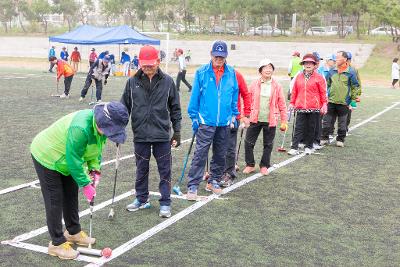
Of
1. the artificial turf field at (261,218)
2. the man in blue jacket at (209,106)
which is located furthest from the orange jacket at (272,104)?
the man in blue jacket at (209,106)

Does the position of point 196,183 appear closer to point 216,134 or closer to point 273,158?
point 216,134

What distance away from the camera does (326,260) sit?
5.07m

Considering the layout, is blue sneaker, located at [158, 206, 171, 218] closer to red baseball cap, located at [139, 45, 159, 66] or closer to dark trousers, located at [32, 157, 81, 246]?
dark trousers, located at [32, 157, 81, 246]

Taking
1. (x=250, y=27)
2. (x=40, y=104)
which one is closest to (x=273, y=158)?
(x=40, y=104)

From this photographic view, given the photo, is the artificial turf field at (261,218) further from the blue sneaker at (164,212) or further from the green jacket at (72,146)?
the green jacket at (72,146)

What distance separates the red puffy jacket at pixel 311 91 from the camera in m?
10.0

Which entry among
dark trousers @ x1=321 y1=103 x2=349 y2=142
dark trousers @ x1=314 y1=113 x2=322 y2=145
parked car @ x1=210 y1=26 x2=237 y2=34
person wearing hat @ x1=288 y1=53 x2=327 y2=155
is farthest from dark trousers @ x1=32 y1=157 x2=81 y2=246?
parked car @ x1=210 y1=26 x2=237 y2=34

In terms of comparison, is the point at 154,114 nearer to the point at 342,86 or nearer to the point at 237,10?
the point at 342,86

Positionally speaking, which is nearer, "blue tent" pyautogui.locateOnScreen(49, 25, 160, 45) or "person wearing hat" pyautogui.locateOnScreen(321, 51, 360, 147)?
"person wearing hat" pyautogui.locateOnScreen(321, 51, 360, 147)

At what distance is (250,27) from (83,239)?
60.0 m

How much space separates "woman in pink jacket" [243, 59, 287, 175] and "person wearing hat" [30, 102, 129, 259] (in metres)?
4.00

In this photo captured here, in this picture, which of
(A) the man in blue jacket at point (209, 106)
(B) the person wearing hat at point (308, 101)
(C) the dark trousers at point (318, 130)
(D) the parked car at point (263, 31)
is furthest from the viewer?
(D) the parked car at point (263, 31)

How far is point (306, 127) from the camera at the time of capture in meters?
10.4

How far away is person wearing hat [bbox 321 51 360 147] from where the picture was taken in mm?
10984
